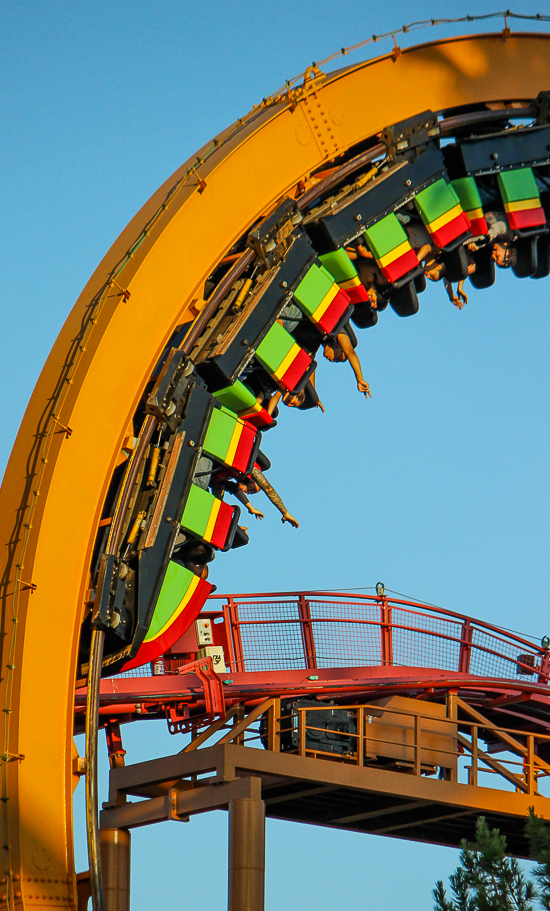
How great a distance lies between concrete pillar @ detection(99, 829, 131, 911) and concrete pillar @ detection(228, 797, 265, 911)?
2.08 metres

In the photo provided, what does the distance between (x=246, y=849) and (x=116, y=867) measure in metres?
2.36

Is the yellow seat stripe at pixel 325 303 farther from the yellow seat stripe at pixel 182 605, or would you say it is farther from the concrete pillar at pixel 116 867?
the concrete pillar at pixel 116 867

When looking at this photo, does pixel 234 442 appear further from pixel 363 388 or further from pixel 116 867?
pixel 116 867

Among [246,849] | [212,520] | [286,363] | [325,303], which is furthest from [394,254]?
[246,849]

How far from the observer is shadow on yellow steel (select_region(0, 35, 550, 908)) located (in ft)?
48.3

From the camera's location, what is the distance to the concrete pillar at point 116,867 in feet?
54.4

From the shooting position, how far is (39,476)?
1612 centimetres

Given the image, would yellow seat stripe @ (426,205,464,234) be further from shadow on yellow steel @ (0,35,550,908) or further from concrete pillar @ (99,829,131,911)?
concrete pillar @ (99,829,131,911)

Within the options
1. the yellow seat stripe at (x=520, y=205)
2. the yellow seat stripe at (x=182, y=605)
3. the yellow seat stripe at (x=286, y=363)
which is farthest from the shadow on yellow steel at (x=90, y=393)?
the yellow seat stripe at (x=520, y=205)

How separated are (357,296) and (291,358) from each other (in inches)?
76.4

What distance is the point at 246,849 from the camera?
15.4 meters

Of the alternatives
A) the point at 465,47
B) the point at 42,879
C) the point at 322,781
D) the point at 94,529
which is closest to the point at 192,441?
the point at 94,529

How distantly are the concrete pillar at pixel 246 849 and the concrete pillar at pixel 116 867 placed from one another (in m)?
2.08

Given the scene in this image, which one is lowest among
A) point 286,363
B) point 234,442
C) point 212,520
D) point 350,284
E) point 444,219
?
point 212,520
